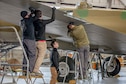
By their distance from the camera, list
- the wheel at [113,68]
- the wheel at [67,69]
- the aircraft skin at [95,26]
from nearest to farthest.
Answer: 1. the aircraft skin at [95,26]
2. the wheel at [67,69]
3. the wheel at [113,68]

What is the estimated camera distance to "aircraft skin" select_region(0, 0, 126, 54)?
745 centimetres

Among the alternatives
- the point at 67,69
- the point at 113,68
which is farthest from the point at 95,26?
the point at 113,68

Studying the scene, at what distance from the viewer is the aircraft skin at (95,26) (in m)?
7.45

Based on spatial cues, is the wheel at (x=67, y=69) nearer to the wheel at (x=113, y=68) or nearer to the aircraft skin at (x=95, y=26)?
the aircraft skin at (x=95, y=26)

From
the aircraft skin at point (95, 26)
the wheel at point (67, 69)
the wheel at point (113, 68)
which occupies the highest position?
the aircraft skin at point (95, 26)

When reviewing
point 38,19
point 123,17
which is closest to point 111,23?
point 123,17

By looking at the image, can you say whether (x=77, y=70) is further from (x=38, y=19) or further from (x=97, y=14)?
(x=38, y=19)

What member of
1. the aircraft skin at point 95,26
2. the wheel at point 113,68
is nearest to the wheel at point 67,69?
the aircraft skin at point 95,26

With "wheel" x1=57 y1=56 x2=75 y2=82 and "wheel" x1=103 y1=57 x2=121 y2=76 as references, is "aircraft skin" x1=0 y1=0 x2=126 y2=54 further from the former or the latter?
"wheel" x1=57 y1=56 x2=75 y2=82

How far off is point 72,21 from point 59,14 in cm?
99

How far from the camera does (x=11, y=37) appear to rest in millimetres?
9516

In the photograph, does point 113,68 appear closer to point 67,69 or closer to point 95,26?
point 67,69

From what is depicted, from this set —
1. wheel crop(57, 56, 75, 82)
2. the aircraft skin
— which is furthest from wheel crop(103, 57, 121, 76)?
wheel crop(57, 56, 75, 82)

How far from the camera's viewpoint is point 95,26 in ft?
27.7
